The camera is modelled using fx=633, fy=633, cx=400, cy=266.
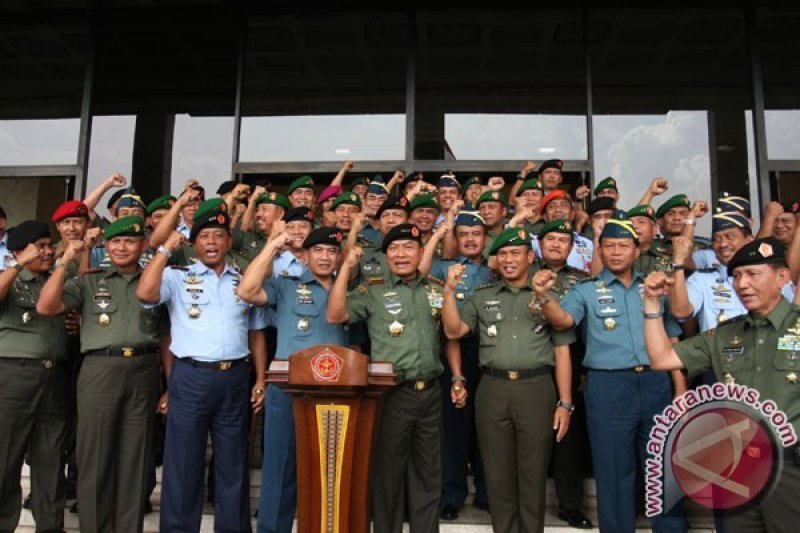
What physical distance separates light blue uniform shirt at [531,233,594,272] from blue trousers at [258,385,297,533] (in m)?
2.04

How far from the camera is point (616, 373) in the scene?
10.7 feet

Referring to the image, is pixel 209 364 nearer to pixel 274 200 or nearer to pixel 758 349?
pixel 274 200

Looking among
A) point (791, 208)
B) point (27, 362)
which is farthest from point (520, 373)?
point (27, 362)

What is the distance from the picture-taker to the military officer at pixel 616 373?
316cm

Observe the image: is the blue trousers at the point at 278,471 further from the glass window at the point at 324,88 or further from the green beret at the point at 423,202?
the glass window at the point at 324,88

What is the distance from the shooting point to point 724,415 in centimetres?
250

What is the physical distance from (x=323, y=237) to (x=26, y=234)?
168cm

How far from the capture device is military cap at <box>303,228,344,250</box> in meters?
3.39

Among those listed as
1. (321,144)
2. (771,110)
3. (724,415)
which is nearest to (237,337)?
(724,415)

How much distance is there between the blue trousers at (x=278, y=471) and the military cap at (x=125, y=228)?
4.01 ft

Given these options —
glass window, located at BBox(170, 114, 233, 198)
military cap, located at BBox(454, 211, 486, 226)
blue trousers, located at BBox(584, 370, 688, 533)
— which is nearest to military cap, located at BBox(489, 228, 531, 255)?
military cap, located at BBox(454, 211, 486, 226)

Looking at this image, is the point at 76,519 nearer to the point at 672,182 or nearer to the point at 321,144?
the point at 321,144

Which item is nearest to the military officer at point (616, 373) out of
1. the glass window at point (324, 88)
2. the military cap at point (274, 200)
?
the military cap at point (274, 200)

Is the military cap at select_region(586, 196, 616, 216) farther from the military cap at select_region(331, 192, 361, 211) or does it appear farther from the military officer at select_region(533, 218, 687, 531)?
the military cap at select_region(331, 192, 361, 211)
